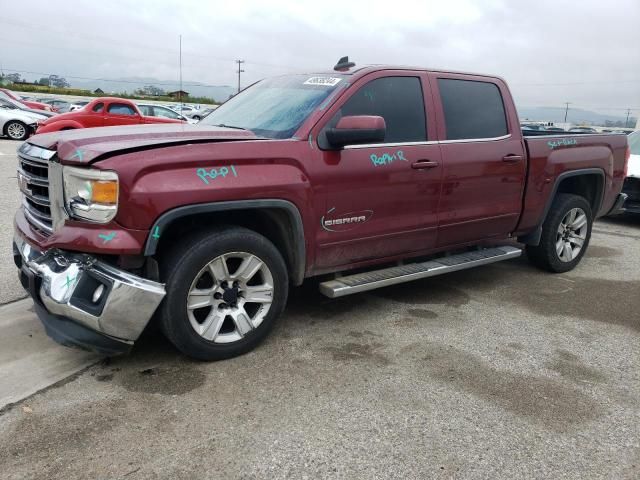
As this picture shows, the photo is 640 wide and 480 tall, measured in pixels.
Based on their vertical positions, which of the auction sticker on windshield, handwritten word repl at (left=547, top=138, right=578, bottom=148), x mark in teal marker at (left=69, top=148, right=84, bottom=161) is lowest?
x mark in teal marker at (left=69, top=148, right=84, bottom=161)

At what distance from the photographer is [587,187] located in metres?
5.86

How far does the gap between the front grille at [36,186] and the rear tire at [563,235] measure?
4425 mm

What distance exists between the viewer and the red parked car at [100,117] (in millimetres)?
13867

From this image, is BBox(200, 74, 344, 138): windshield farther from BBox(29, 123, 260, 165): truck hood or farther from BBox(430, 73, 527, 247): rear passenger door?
BBox(430, 73, 527, 247): rear passenger door

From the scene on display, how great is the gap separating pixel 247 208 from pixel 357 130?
0.86 m

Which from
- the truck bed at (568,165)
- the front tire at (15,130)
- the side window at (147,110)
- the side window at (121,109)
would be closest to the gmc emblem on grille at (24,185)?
the truck bed at (568,165)

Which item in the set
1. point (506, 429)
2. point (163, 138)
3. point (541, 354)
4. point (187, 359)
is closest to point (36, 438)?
point (187, 359)

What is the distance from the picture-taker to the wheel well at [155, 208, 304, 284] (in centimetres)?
332

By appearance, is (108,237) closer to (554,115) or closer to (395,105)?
(395,105)

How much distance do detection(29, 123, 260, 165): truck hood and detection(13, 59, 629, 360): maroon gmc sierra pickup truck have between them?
0.6 inches

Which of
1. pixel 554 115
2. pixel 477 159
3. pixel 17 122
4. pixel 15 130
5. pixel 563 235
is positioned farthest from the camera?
pixel 554 115

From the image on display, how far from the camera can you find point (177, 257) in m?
3.16

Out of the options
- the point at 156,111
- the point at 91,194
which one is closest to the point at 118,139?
the point at 91,194

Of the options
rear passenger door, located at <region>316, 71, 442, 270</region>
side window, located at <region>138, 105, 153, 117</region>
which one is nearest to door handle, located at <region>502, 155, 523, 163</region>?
rear passenger door, located at <region>316, 71, 442, 270</region>
